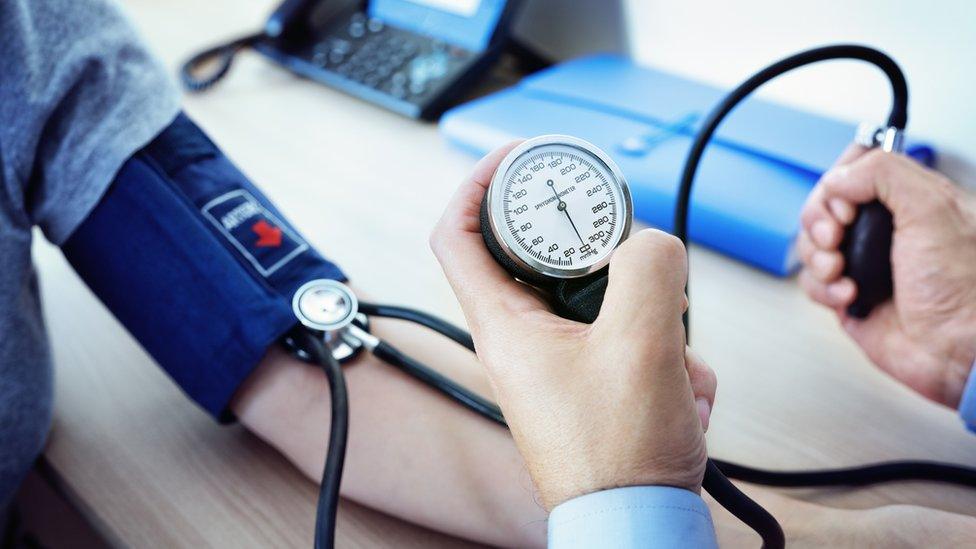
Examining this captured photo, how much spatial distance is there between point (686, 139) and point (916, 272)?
0.29 m

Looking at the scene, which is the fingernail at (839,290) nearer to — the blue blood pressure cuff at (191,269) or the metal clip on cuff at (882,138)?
the metal clip on cuff at (882,138)

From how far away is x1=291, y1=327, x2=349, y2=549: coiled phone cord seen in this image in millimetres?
418

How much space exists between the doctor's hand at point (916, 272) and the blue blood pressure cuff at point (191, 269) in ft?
1.39

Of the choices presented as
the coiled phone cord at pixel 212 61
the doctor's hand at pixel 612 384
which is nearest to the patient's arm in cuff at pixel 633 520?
the doctor's hand at pixel 612 384

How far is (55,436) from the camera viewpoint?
569 mm

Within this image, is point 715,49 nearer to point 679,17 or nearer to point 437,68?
point 679,17

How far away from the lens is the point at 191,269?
55cm

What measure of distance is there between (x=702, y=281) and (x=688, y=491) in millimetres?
391

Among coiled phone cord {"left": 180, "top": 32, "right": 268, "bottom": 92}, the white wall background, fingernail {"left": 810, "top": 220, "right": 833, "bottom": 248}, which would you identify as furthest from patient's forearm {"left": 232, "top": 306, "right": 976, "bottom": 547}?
coiled phone cord {"left": 180, "top": 32, "right": 268, "bottom": 92}

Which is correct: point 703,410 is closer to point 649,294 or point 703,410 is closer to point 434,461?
point 649,294

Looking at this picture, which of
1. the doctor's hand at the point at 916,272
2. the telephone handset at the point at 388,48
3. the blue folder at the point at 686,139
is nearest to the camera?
the doctor's hand at the point at 916,272

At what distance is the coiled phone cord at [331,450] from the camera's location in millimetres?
418

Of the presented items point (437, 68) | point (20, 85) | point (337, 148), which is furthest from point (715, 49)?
point (20, 85)

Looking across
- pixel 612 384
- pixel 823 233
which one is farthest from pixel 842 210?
pixel 612 384
